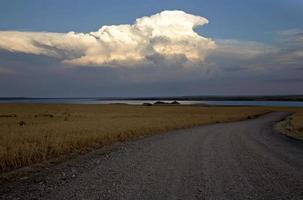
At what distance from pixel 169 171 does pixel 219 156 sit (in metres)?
3.63

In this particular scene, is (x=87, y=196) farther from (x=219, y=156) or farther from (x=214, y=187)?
(x=219, y=156)

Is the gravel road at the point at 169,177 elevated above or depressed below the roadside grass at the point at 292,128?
above

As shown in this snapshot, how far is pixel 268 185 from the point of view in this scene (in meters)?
8.88

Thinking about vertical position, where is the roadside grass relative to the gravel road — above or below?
below

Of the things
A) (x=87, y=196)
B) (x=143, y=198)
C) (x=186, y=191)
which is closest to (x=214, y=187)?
(x=186, y=191)

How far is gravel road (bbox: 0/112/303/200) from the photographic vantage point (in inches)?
317

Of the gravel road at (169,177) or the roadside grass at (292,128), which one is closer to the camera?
the gravel road at (169,177)

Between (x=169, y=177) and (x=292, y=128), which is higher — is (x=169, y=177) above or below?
above

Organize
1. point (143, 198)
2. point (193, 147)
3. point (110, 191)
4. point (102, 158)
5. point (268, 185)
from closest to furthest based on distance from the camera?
1. point (143, 198)
2. point (110, 191)
3. point (268, 185)
4. point (102, 158)
5. point (193, 147)

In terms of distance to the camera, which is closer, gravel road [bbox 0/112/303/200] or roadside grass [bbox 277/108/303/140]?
gravel road [bbox 0/112/303/200]

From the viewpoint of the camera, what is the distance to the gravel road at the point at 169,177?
8055mm

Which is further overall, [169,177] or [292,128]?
[292,128]

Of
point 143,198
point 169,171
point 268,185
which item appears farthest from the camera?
point 169,171

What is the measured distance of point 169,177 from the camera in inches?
387
